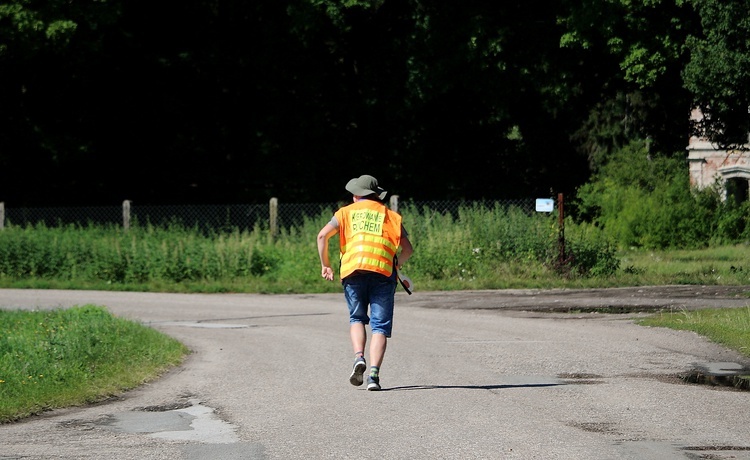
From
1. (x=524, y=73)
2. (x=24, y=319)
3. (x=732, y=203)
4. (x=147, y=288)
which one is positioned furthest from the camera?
(x=732, y=203)

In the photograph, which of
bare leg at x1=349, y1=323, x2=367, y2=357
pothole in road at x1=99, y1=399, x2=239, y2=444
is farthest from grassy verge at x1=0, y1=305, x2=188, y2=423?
bare leg at x1=349, y1=323, x2=367, y2=357

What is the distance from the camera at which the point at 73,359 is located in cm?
1319

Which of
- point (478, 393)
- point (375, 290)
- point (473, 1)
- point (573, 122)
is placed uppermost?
point (473, 1)

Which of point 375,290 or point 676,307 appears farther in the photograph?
point 676,307

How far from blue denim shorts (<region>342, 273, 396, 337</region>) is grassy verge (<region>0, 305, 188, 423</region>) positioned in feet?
7.68

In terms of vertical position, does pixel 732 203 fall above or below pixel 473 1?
below

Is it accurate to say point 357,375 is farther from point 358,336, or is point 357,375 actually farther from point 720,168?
point 720,168

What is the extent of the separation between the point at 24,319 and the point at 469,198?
1195 inches

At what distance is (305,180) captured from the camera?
155ft

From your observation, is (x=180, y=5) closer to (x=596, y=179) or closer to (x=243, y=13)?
(x=243, y=13)

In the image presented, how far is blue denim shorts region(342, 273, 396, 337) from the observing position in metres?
11.5

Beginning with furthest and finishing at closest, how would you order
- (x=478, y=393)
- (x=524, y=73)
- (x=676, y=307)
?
(x=524, y=73) < (x=676, y=307) < (x=478, y=393)

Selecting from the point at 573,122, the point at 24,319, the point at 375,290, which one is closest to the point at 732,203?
the point at 573,122

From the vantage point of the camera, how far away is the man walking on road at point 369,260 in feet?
37.4
